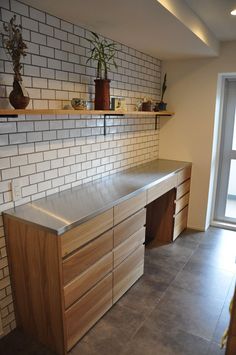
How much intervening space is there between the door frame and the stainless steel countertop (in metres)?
0.98

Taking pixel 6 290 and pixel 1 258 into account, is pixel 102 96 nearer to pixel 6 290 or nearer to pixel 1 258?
pixel 1 258

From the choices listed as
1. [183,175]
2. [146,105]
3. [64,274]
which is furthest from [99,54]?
[183,175]

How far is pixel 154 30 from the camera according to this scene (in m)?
2.33

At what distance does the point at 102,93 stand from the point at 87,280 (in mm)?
1447

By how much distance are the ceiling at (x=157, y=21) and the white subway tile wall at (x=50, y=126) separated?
14 cm

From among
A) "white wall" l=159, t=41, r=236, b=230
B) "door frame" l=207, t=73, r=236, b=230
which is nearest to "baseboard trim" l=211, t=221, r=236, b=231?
"door frame" l=207, t=73, r=236, b=230

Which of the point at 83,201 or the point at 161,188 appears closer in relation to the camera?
the point at 83,201

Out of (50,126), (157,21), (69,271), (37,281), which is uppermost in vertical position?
(157,21)

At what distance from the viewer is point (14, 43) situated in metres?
1.63

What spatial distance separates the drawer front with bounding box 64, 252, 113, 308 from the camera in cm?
179

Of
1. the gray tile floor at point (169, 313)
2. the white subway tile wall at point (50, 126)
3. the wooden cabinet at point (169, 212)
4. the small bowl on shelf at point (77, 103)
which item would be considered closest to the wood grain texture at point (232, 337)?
the gray tile floor at point (169, 313)

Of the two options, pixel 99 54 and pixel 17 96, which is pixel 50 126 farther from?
pixel 99 54

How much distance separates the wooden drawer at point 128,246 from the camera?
2.27 metres

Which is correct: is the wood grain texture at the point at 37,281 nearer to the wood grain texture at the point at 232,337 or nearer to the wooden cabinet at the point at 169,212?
the wood grain texture at the point at 232,337
